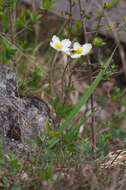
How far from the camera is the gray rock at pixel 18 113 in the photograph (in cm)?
281

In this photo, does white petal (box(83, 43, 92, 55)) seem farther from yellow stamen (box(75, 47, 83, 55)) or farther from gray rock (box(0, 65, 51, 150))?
gray rock (box(0, 65, 51, 150))

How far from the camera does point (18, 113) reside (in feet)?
9.30

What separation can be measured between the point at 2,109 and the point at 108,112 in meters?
1.94

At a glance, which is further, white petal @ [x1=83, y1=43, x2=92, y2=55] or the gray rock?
white petal @ [x1=83, y1=43, x2=92, y2=55]

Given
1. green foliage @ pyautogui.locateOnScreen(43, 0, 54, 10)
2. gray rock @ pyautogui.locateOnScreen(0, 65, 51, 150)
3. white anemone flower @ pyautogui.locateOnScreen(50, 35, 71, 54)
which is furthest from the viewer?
green foliage @ pyautogui.locateOnScreen(43, 0, 54, 10)

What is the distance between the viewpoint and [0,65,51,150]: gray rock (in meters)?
2.81

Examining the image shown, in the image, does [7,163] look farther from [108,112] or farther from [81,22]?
[108,112]

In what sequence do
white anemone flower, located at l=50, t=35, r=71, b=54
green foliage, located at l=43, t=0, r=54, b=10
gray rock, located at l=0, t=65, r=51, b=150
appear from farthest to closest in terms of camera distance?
green foliage, located at l=43, t=0, r=54, b=10 → white anemone flower, located at l=50, t=35, r=71, b=54 → gray rock, located at l=0, t=65, r=51, b=150

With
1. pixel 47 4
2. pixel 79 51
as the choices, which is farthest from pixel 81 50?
pixel 47 4

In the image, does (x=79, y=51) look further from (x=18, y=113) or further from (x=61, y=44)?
(x=18, y=113)

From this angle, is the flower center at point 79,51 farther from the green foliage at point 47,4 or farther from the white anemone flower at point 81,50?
the green foliage at point 47,4

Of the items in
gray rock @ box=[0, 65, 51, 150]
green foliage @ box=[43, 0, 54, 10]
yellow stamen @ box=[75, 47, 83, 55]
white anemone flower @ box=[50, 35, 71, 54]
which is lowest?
gray rock @ box=[0, 65, 51, 150]

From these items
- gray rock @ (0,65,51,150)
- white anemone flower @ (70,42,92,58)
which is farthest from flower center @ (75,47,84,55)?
gray rock @ (0,65,51,150)

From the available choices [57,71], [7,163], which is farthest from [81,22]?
[57,71]
